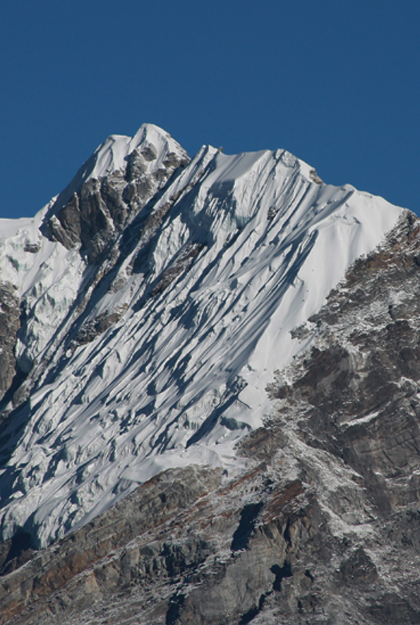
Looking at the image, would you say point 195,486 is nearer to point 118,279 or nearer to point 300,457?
point 300,457

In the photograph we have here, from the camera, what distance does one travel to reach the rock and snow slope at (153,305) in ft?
331

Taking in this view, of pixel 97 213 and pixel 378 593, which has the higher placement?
pixel 97 213

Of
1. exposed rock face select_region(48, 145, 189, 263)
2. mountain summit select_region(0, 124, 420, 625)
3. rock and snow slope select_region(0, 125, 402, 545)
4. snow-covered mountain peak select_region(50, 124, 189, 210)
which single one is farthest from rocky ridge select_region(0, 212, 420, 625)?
snow-covered mountain peak select_region(50, 124, 189, 210)

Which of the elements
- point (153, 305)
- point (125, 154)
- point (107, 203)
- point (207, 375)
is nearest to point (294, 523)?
point (207, 375)

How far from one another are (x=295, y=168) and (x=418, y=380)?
43.5 meters

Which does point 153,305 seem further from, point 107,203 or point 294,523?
point 294,523

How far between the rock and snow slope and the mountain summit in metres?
0.26

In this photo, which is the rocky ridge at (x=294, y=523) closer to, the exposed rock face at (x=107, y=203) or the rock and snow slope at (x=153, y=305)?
the rock and snow slope at (x=153, y=305)

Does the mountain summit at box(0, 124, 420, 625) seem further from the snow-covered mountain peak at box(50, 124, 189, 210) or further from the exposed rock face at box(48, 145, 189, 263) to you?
the snow-covered mountain peak at box(50, 124, 189, 210)

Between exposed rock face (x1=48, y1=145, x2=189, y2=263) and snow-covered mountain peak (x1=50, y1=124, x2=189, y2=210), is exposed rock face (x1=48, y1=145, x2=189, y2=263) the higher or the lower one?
the lower one

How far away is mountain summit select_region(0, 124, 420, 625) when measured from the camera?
8688cm

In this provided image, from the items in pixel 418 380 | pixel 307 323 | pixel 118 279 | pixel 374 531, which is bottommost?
pixel 374 531

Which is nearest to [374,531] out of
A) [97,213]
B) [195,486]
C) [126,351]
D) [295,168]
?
[195,486]

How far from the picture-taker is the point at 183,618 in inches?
3206
